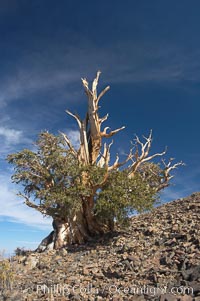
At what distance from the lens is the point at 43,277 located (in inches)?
627

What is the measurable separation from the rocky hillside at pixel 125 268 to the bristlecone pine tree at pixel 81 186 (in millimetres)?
1544

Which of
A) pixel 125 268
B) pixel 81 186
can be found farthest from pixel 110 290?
pixel 81 186

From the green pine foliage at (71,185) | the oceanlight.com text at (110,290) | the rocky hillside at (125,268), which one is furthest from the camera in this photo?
the green pine foliage at (71,185)

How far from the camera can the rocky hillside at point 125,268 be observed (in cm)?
1169

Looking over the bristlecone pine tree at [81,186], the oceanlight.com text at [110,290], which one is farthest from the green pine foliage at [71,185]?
the oceanlight.com text at [110,290]

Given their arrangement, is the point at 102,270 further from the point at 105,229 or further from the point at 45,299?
the point at 105,229

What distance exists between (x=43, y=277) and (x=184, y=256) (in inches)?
259

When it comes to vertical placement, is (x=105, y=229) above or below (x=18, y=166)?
below

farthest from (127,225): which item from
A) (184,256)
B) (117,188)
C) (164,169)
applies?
(164,169)

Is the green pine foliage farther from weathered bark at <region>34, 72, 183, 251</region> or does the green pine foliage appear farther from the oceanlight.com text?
the oceanlight.com text

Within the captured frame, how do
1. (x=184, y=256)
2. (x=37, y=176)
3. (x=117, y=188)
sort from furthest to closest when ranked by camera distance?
(x=37, y=176) → (x=117, y=188) → (x=184, y=256)

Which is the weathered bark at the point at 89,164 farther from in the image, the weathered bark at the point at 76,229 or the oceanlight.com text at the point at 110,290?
the oceanlight.com text at the point at 110,290

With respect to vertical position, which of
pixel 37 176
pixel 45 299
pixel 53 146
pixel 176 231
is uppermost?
pixel 53 146

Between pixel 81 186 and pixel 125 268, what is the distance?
7.39m
